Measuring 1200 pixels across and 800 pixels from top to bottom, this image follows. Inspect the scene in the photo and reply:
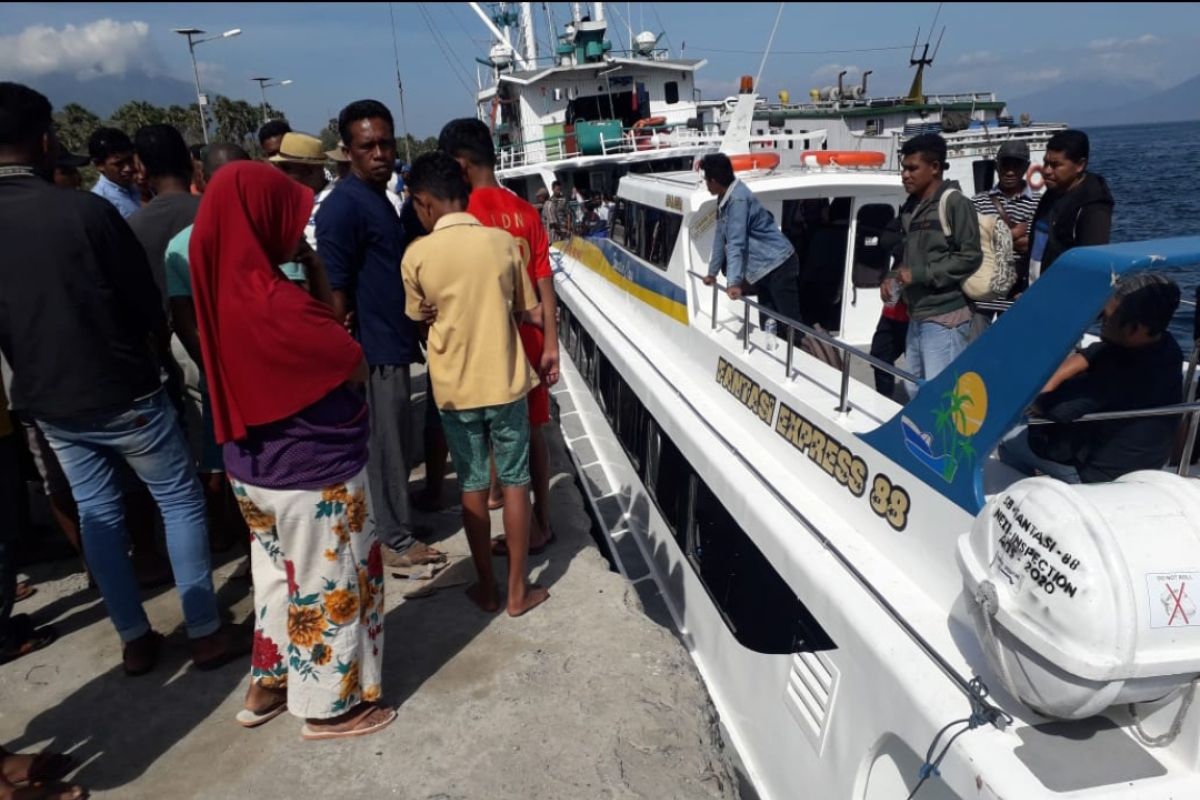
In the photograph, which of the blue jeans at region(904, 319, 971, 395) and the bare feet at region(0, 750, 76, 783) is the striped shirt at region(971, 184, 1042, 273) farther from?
the bare feet at region(0, 750, 76, 783)

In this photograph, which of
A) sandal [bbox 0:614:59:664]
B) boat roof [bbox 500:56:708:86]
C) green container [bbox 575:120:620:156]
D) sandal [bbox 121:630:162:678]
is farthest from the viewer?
boat roof [bbox 500:56:708:86]

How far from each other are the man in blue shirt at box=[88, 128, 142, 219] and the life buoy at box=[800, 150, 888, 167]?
166 inches

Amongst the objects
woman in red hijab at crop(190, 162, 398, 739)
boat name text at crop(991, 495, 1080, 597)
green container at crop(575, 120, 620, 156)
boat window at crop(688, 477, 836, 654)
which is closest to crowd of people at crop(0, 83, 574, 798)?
woman in red hijab at crop(190, 162, 398, 739)

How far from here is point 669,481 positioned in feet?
14.1

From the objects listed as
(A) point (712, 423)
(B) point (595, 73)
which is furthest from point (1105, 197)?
(B) point (595, 73)

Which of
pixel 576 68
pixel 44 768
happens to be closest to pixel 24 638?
pixel 44 768

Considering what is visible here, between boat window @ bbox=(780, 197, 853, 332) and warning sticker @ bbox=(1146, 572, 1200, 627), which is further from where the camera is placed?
boat window @ bbox=(780, 197, 853, 332)

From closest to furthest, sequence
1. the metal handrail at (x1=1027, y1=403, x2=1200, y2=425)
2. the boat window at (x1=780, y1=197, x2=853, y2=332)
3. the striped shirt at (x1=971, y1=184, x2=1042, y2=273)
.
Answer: the metal handrail at (x1=1027, y1=403, x2=1200, y2=425)
the striped shirt at (x1=971, y1=184, x2=1042, y2=273)
the boat window at (x1=780, y1=197, x2=853, y2=332)

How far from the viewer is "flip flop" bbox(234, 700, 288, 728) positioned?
7.48 ft

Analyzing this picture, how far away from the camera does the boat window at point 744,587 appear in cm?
280

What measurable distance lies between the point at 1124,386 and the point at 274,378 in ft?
7.59

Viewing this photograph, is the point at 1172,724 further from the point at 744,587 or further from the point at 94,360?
the point at 94,360

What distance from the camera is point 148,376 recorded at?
2.34m

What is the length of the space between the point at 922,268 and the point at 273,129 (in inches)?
169
